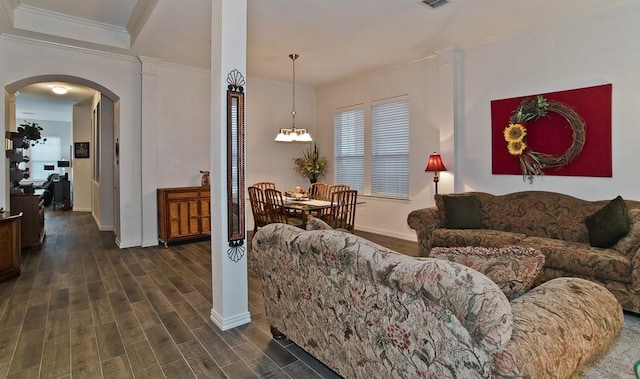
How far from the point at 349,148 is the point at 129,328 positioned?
508cm

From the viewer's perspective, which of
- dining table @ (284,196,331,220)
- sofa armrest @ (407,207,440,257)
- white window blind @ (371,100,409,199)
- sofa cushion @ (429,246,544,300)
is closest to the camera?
sofa cushion @ (429,246,544,300)

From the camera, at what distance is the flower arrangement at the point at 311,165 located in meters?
7.20

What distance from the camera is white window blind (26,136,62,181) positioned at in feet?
42.5

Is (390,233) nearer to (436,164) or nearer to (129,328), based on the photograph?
(436,164)

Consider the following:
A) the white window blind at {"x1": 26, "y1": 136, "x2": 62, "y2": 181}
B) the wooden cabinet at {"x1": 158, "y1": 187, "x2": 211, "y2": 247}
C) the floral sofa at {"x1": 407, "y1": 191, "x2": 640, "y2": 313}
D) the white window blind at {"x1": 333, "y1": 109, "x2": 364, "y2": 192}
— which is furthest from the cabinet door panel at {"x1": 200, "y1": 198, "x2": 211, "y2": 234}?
the white window blind at {"x1": 26, "y1": 136, "x2": 62, "y2": 181}

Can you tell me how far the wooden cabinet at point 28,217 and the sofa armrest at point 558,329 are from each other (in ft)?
20.9

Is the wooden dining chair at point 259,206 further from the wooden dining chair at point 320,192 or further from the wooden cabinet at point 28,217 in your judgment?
the wooden cabinet at point 28,217

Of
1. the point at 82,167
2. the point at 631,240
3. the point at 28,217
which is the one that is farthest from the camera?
the point at 82,167

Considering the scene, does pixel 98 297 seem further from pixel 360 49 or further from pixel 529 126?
pixel 529 126

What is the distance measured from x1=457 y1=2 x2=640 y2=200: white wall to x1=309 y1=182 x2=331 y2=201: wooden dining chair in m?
2.10

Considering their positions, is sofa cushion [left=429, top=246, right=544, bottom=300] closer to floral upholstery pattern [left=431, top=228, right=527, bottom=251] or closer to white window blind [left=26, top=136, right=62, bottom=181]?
floral upholstery pattern [left=431, top=228, right=527, bottom=251]

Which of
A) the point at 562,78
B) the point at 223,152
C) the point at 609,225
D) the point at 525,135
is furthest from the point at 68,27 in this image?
the point at 609,225

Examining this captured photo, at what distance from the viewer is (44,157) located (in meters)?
13.1

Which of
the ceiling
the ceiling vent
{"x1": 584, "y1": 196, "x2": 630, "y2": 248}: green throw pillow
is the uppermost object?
the ceiling
